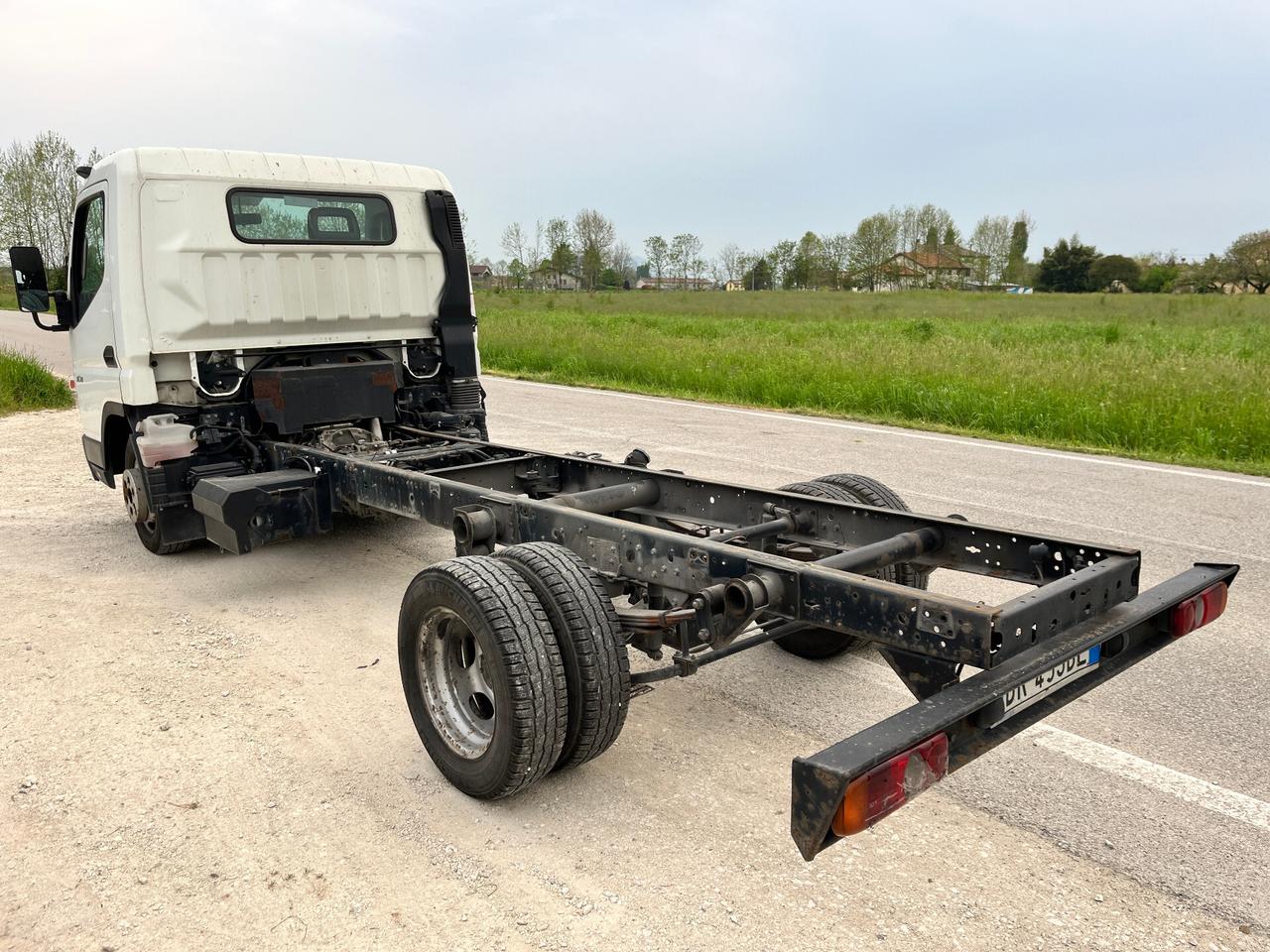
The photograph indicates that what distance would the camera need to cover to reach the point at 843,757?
223 cm

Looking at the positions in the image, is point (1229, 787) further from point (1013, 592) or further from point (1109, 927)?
point (1013, 592)

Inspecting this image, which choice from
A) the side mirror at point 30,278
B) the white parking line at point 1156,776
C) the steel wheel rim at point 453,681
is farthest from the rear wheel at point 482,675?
the side mirror at point 30,278

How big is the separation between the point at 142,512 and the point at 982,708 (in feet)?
18.2

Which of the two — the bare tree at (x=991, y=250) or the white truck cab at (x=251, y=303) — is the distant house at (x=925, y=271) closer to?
the bare tree at (x=991, y=250)

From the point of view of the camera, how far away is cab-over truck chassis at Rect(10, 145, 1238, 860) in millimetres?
2600

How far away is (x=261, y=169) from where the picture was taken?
20.2 ft

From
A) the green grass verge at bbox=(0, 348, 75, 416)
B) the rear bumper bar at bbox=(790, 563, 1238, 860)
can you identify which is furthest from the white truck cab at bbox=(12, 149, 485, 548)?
the green grass verge at bbox=(0, 348, 75, 416)

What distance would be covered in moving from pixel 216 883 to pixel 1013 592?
424 cm

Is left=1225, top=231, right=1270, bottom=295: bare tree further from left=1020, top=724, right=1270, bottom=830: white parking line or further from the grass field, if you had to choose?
left=1020, top=724, right=1270, bottom=830: white parking line

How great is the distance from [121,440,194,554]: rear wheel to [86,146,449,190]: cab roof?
66.7 inches

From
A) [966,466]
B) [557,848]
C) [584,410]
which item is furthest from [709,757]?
[584,410]

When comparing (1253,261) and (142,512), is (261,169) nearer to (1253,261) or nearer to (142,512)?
(142,512)

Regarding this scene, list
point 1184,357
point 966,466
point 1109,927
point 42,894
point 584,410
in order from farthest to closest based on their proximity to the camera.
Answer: point 1184,357, point 584,410, point 966,466, point 42,894, point 1109,927

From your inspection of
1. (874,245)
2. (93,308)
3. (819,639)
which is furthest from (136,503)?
(874,245)
